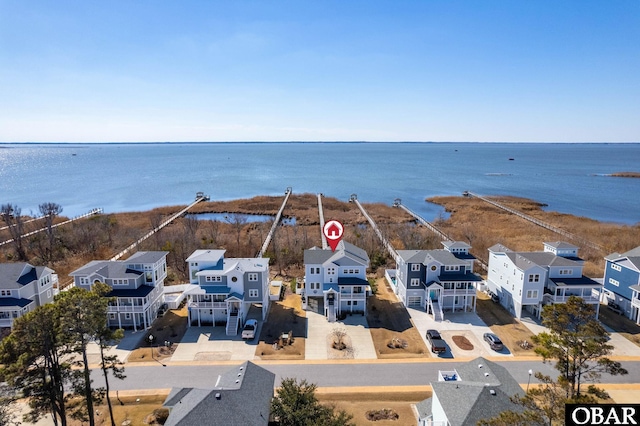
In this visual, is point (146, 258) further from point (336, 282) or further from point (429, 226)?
point (429, 226)

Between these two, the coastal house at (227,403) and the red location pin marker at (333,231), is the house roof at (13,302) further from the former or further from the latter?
the red location pin marker at (333,231)

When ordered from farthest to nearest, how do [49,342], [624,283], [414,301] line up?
1. [414,301]
2. [624,283]
3. [49,342]

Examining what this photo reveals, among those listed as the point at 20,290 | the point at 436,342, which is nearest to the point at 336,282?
the point at 436,342

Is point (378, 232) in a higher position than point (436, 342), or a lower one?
higher

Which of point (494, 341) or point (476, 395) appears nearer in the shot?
point (476, 395)

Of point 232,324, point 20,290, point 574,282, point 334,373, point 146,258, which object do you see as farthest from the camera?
point 146,258

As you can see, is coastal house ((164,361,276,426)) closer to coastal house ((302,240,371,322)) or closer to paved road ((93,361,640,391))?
paved road ((93,361,640,391))

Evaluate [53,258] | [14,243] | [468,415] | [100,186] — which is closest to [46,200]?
[100,186]
